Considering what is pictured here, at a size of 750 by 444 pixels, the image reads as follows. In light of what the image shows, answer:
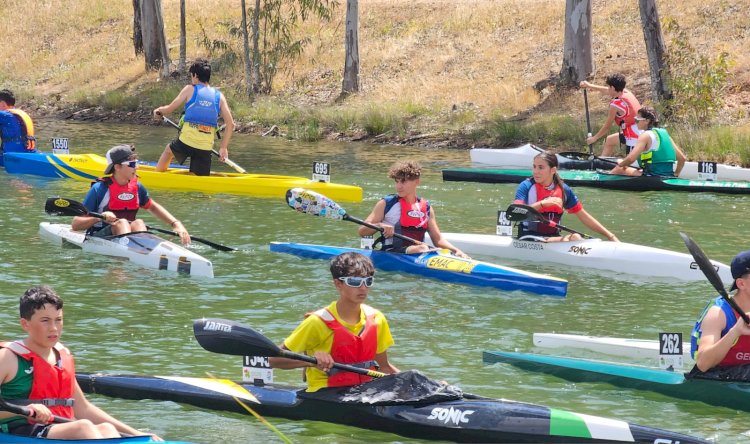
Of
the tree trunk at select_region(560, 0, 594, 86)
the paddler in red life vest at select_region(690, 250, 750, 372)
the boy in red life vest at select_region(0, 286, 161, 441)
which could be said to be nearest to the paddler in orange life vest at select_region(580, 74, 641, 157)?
the tree trunk at select_region(560, 0, 594, 86)

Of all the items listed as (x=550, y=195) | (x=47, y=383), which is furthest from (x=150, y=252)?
(x=47, y=383)

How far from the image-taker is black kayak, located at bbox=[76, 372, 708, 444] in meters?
6.73

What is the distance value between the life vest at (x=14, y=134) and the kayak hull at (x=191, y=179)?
1.58ft

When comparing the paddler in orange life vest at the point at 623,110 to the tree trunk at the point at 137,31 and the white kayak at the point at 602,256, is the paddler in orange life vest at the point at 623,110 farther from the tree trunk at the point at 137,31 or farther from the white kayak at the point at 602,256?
the tree trunk at the point at 137,31

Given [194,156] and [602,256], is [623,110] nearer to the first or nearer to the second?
[194,156]

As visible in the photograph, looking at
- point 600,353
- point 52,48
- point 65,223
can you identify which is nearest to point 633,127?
point 65,223

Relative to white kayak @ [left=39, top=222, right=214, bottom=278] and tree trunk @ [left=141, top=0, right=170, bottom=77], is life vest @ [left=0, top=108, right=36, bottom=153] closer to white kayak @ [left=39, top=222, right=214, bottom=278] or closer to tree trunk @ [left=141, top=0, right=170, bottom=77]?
white kayak @ [left=39, top=222, right=214, bottom=278]

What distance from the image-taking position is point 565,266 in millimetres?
12727

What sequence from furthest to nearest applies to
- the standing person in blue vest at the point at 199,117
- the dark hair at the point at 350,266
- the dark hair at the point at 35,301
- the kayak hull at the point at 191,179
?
the kayak hull at the point at 191,179, the standing person in blue vest at the point at 199,117, the dark hair at the point at 350,266, the dark hair at the point at 35,301

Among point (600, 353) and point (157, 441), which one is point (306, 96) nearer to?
point (600, 353)

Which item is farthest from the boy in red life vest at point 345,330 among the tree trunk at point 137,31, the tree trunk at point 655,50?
the tree trunk at point 137,31

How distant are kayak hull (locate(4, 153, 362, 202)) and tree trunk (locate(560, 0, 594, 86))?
9869 mm

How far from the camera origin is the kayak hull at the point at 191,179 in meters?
16.8

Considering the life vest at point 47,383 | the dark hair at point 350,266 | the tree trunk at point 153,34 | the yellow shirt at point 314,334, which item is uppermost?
the tree trunk at point 153,34
